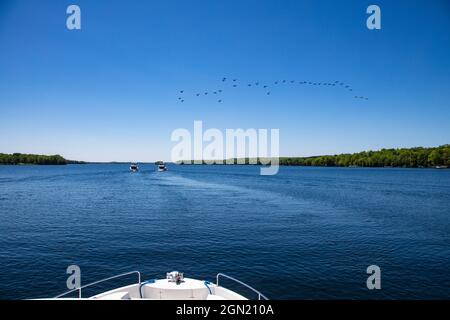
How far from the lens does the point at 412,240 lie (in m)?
33.9

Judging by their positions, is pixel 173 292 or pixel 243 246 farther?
pixel 243 246

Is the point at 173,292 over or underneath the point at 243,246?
over

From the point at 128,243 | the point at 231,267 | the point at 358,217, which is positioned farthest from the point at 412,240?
the point at 128,243

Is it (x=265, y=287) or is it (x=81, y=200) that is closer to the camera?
(x=265, y=287)

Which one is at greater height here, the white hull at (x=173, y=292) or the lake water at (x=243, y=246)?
the white hull at (x=173, y=292)

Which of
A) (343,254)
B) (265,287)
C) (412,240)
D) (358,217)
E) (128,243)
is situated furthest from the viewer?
(358,217)

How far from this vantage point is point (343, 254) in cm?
2850

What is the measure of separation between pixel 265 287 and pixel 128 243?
15968mm

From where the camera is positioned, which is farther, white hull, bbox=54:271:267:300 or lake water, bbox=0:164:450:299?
lake water, bbox=0:164:450:299

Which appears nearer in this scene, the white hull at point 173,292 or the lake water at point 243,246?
the white hull at point 173,292

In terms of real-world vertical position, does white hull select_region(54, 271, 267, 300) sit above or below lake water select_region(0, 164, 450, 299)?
above

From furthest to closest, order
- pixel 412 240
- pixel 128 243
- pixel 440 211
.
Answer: pixel 440 211 → pixel 412 240 → pixel 128 243

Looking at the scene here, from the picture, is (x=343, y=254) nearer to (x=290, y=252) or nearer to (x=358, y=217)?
(x=290, y=252)
